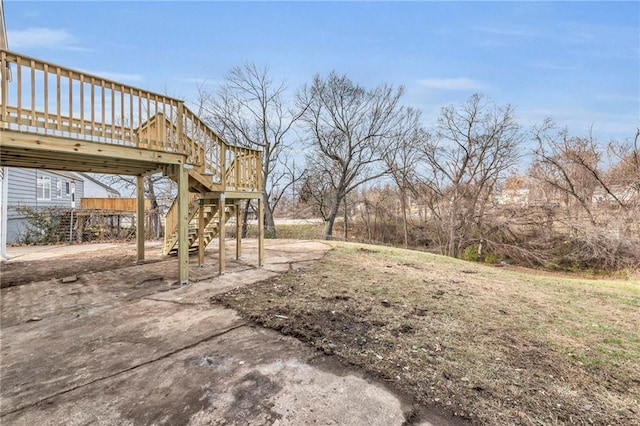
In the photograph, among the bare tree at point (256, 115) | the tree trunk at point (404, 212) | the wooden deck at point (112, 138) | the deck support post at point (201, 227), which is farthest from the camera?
the tree trunk at point (404, 212)

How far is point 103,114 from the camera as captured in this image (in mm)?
4238

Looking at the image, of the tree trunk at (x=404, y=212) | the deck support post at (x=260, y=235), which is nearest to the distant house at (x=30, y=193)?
the deck support post at (x=260, y=235)

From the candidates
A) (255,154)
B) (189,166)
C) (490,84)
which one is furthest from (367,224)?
(189,166)

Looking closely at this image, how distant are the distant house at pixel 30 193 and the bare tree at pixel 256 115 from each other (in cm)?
707

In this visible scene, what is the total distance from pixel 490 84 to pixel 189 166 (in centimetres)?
1602

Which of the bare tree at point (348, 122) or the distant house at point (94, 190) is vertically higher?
the bare tree at point (348, 122)

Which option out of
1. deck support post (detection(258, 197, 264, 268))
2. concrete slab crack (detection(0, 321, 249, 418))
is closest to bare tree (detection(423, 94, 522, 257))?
deck support post (detection(258, 197, 264, 268))

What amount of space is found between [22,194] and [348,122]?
1488 cm

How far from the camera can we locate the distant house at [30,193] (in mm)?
10906

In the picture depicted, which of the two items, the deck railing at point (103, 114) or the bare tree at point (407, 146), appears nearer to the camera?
the deck railing at point (103, 114)

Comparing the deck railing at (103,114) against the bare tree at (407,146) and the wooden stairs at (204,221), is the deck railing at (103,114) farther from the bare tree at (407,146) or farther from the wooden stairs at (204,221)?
the bare tree at (407,146)

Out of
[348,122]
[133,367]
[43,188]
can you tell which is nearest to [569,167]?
[348,122]

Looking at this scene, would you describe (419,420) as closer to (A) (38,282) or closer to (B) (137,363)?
(B) (137,363)

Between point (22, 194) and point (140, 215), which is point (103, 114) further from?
point (22, 194)
